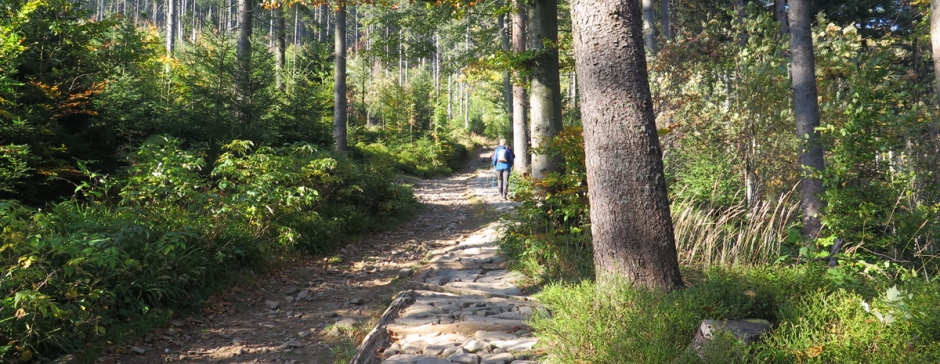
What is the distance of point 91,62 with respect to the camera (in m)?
8.06

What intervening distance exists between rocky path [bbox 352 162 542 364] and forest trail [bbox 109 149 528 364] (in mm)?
371

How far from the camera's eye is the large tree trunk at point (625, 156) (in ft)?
12.8

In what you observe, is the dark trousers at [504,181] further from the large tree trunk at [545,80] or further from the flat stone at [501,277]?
the flat stone at [501,277]

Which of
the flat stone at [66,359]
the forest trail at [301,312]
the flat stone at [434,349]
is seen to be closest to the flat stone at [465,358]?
the flat stone at [434,349]

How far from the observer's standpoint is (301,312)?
5.82 m

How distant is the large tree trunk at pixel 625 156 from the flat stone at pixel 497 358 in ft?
3.13

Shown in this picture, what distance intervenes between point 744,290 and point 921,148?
14.6 feet

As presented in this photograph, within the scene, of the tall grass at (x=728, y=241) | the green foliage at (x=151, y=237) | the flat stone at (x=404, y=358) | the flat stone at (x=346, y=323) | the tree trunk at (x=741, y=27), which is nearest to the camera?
the flat stone at (x=404, y=358)

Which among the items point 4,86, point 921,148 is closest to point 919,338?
point 921,148

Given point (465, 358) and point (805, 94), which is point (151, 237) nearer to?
point (465, 358)

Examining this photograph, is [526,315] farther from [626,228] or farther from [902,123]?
[902,123]

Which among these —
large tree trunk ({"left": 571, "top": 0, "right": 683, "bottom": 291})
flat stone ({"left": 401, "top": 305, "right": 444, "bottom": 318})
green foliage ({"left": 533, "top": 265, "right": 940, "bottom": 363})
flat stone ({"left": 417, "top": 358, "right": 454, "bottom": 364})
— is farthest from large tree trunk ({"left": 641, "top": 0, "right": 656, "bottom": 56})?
flat stone ({"left": 417, "top": 358, "right": 454, "bottom": 364})

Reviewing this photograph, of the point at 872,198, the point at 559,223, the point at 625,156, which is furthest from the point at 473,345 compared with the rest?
the point at 872,198

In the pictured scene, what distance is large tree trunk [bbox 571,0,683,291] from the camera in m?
3.91
